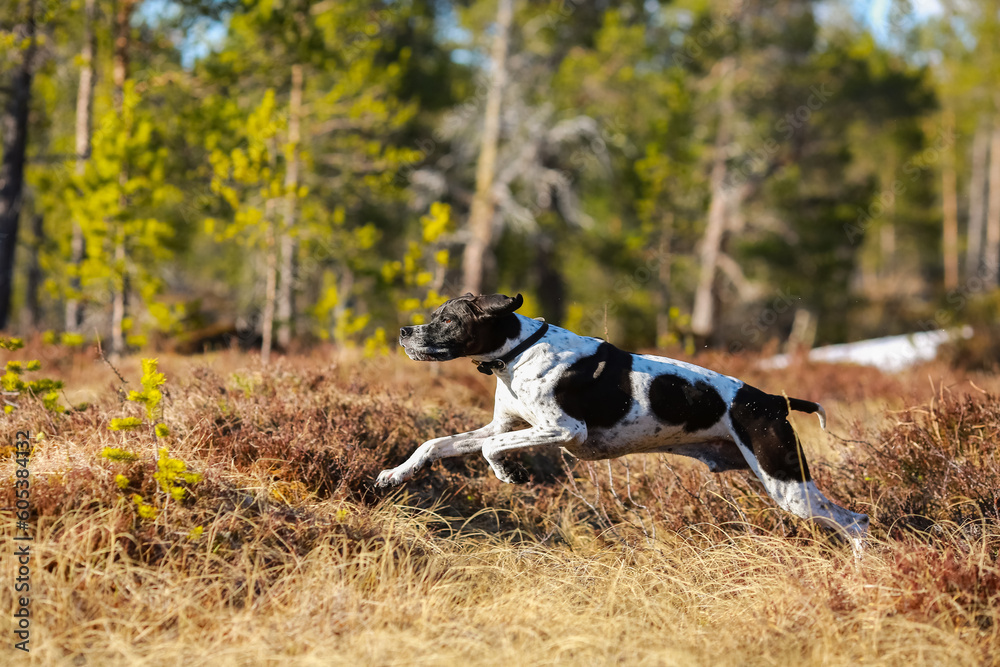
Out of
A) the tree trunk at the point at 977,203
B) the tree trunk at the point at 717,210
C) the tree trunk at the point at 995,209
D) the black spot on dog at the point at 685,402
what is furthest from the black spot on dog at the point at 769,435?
the tree trunk at the point at 977,203

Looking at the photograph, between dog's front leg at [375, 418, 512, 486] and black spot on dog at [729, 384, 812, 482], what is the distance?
119 centimetres

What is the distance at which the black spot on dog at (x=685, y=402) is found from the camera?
153 inches

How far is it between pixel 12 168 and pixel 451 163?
9285 millimetres

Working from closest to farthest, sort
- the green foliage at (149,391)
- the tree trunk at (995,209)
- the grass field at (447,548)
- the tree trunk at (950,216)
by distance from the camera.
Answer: the grass field at (447,548) → the green foliage at (149,391) → the tree trunk at (995,209) → the tree trunk at (950,216)

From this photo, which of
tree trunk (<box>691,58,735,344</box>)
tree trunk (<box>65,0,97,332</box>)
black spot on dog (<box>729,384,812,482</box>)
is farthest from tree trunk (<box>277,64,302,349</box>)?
tree trunk (<box>691,58,735,344</box>)

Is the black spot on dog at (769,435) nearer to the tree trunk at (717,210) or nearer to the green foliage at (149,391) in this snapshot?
the green foliage at (149,391)

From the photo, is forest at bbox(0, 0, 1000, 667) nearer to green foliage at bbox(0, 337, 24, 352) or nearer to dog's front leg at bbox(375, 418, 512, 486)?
green foliage at bbox(0, 337, 24, 352)

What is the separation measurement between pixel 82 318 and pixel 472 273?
6781 mm

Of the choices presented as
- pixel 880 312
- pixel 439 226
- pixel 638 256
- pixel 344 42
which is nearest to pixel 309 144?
pixel 344 42

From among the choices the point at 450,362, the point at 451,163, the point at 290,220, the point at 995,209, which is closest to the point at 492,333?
the point at 450,362

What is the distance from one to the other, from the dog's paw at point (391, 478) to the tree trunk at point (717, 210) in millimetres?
13965

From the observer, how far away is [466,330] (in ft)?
12.5

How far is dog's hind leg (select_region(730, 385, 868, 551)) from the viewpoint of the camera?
3848mm

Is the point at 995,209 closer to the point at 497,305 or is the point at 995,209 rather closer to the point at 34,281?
the point at 34,281
